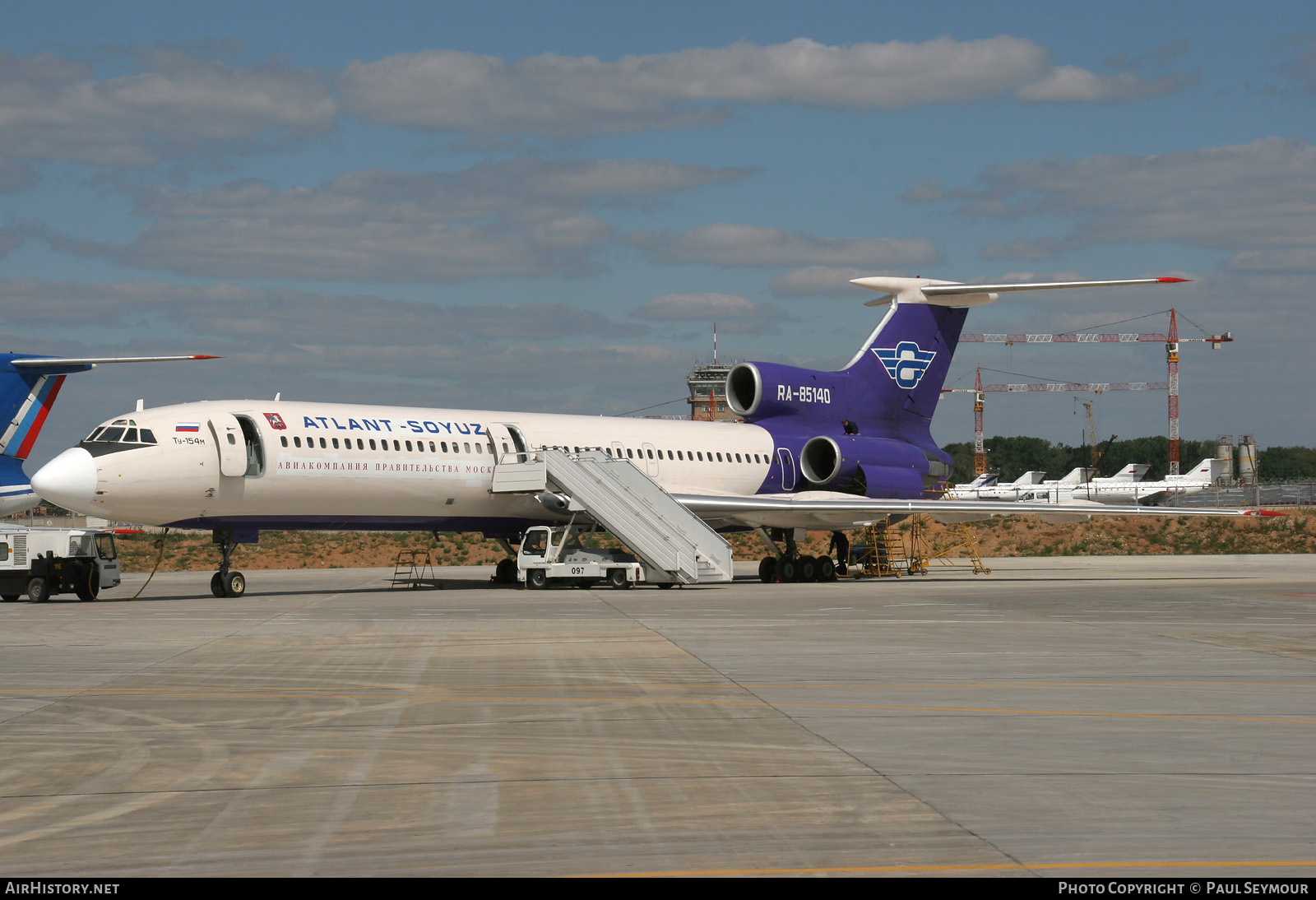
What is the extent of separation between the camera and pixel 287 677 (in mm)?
13438

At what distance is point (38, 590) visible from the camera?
2766cm

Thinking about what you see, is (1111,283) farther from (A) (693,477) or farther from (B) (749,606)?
(B) (749,606)

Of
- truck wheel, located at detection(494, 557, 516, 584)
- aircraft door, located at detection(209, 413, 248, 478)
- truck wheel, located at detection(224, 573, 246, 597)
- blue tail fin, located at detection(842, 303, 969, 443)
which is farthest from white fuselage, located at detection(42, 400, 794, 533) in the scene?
blue tail fin, located at detection(842, 303, 969, 443)

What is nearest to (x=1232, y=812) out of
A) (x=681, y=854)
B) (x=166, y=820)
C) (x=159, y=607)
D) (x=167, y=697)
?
(x=681, y=854)

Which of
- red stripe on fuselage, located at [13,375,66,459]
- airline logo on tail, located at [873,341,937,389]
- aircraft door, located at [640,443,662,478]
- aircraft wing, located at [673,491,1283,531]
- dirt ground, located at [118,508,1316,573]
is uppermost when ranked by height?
airline logo on tail, located at [873,341,937,389]

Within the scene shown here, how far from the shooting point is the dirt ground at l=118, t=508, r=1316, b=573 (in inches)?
2207

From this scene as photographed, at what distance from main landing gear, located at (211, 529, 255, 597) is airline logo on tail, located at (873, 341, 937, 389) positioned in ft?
65.6

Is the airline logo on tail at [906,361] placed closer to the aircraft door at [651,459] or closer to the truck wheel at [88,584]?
the aircraft door at [651,459]

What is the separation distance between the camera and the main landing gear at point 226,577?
2823 cm

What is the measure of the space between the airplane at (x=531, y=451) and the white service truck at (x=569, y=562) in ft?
3.85

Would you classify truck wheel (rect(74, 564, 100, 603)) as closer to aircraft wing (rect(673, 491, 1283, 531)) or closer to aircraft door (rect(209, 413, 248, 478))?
aircraft door (rect(209, 413, 248, 478))

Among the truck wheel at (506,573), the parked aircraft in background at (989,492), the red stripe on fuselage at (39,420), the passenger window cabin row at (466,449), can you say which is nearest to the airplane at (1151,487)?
the parked aircraft in background at (989,492)

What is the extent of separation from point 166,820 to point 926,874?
4048 millimetres

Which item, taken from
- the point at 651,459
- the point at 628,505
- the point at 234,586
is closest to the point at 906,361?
the point at 651,459
